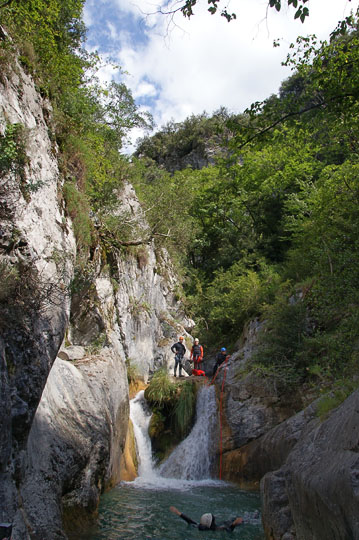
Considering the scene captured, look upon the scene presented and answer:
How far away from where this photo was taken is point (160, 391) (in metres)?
12.3

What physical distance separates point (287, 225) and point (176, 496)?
1397 cm

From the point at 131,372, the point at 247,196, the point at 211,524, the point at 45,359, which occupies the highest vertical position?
the point at 247,196

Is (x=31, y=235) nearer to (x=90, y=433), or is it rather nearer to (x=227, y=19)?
(x=90, y=433)

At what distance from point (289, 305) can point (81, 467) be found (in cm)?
765

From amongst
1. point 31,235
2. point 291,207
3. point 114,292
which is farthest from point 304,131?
point 291,207

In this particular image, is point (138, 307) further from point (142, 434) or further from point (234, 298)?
point (234, 298)

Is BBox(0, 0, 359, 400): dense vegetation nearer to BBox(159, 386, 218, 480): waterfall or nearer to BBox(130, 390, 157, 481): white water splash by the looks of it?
BBox(159, 386, 218, 480): waterfall

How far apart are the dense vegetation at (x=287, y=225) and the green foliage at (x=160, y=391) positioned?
118 inches

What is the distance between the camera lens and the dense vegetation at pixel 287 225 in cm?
514

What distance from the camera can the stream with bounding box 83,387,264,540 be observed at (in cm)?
673

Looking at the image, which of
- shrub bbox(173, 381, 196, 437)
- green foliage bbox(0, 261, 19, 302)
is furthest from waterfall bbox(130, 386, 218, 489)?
green foliage bbox(0, 261, 19, 302)

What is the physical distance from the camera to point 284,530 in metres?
5.32

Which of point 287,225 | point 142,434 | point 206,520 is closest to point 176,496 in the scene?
point 206,520


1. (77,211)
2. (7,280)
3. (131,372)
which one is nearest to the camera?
(7,280)
